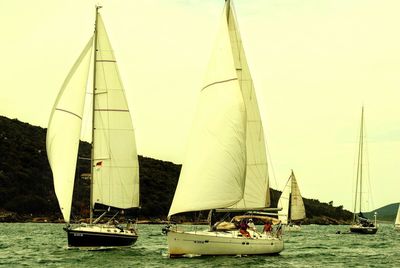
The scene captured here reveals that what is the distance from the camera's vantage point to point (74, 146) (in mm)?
51062

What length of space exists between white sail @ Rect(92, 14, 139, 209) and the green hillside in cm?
6008

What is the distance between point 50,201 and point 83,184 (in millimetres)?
10880

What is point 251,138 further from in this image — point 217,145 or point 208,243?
point 208,243

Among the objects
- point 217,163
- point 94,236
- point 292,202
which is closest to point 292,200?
point 292,202

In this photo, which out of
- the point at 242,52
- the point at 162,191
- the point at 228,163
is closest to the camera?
the point at 228,163

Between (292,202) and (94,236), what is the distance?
70789 mm

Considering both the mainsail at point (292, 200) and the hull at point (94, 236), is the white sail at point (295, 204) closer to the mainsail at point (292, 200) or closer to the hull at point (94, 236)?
the mainsail at point (292, 200)

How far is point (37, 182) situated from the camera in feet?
448

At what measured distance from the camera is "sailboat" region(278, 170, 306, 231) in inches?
4464

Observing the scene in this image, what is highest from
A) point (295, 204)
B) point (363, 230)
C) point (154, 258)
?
point (295, 204)

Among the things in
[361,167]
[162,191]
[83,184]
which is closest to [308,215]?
[162,191]

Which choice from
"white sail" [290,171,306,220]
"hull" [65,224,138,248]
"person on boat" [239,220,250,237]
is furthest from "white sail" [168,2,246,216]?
"white sail" [290,171,306,220]

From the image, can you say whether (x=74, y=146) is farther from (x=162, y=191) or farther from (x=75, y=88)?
(x=162, y=191)

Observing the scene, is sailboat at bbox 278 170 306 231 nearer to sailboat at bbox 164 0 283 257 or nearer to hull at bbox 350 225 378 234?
hull at bbox 350 225 378 234
